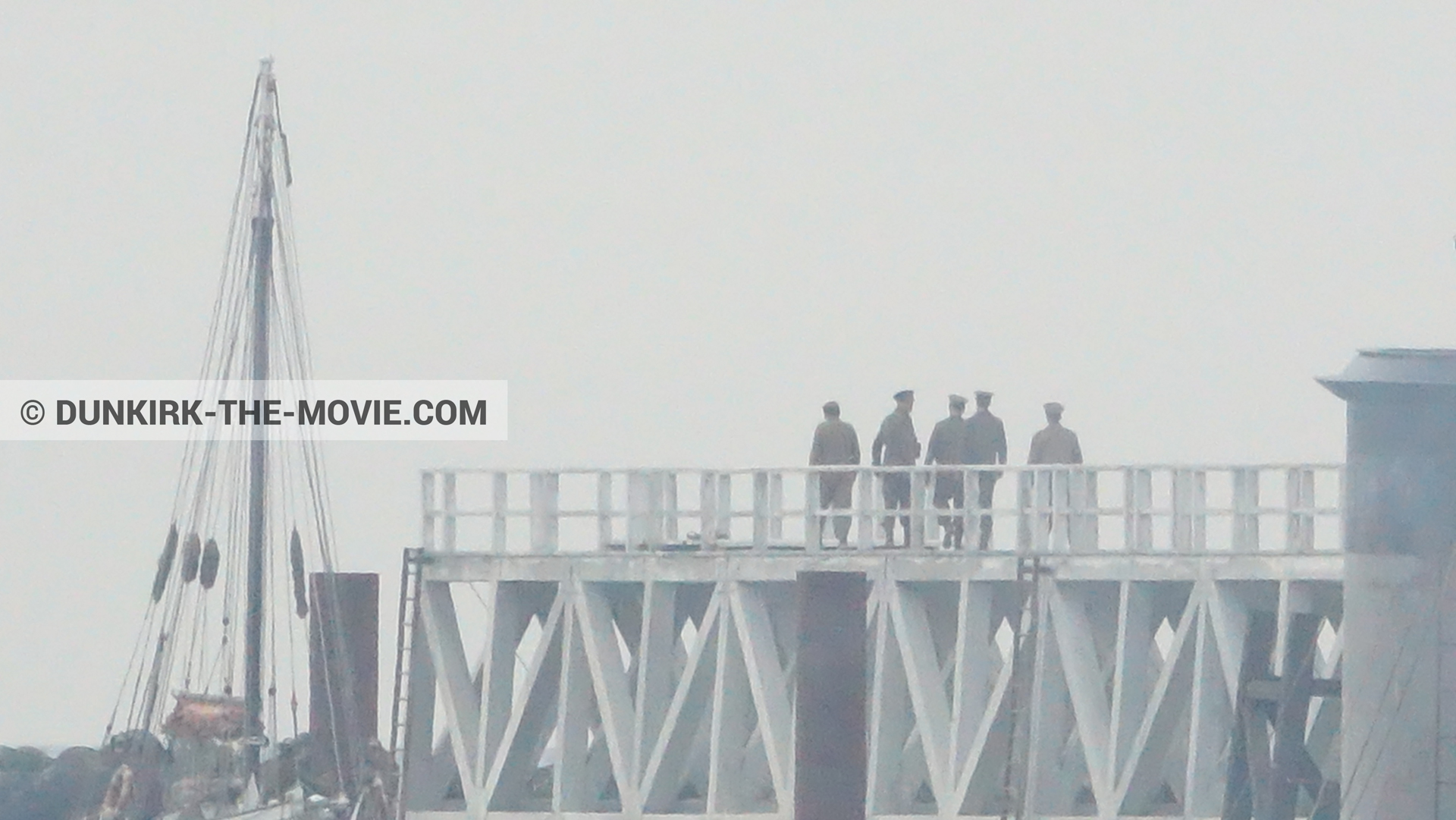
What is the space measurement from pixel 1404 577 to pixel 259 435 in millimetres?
29761

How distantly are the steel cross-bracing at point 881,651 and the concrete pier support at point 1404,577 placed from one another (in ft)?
54.4

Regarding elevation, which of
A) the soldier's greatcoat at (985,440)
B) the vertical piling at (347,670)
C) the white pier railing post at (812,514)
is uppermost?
the soldier's greatcoat at (985,440)

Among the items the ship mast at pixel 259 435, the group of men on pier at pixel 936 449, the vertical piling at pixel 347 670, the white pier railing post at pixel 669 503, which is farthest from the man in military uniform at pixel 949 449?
the ship mast at pixel 259 435

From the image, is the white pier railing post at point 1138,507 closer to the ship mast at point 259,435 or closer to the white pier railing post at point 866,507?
the white pier railing post at point 866,507

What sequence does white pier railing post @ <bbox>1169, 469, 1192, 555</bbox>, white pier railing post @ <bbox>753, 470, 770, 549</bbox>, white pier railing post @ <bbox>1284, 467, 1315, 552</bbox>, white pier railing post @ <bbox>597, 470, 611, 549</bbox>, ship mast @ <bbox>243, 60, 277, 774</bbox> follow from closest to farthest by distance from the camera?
white pier railing post @ <bbox>1284, 467, 1315, 552</bbox> < white pier railing post @ <bbox>1169, 469, 1192, 555</bbox> < white pier railing post @ <bbox>753, 470, 770, 549</bbox> < white pier railing post @ <bbox>597, 470, 611, 549</bbox> < ship mast @ <bbox>243, 60, 277, 774</bbox>

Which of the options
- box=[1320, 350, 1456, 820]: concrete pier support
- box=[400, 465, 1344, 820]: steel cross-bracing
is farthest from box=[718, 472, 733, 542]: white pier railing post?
box=[1320, 350, 1456, 820]: concrete pier support

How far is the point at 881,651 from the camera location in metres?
36.7

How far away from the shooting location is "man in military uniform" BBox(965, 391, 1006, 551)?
1452 inches

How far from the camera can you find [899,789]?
3869 cm

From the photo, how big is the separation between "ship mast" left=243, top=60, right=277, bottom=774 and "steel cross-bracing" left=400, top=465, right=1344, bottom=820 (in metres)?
3.36

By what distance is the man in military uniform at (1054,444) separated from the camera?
3609 cm

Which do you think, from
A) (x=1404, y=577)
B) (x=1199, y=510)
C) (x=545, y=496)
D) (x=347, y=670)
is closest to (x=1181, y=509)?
(x=1199, y=510)

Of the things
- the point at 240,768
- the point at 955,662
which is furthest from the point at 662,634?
the point at 240,768

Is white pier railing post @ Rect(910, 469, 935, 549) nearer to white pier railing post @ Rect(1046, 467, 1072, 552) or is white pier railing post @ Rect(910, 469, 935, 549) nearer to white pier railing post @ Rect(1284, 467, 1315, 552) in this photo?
white pier railing post @ Rect(1046, 467, 1072, 552)
